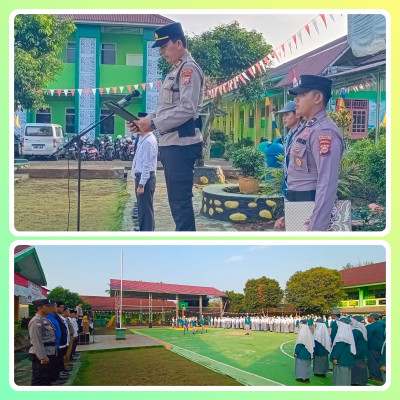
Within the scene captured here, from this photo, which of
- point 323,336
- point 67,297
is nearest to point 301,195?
point 323,336

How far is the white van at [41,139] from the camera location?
5465 millimetres

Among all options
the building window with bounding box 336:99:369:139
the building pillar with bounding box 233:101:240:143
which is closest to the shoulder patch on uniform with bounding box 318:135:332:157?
the building window with bounding box 336:99:369:139

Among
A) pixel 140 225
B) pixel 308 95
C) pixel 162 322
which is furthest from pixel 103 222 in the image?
pixel 308 95

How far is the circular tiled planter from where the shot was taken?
5.47 meters

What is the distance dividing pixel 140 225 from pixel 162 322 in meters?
0.73

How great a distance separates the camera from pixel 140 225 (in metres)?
5.44

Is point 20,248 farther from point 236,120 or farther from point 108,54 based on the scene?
point 236,120

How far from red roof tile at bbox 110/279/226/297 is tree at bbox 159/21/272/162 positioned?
99 cm

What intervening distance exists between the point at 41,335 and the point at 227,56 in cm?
230

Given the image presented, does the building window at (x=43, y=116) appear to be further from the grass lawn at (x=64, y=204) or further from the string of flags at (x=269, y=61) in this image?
the string of flags at (x=269, y=61)

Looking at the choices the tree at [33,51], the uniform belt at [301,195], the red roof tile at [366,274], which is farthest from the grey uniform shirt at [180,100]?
the red roof tile at [366,274]

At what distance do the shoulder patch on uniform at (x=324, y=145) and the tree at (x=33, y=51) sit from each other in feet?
6.11

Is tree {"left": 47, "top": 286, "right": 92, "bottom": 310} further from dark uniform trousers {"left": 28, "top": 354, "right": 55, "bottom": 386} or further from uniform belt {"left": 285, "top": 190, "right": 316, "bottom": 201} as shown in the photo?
uniform belt {"left": 285, "top": 190, "right": 316, "bottom": 201}

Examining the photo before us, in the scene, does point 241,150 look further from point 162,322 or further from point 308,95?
point 162,322
